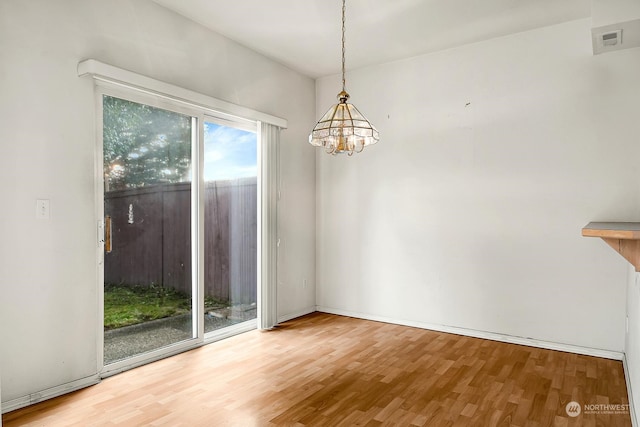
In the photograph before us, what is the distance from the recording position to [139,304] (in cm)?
330

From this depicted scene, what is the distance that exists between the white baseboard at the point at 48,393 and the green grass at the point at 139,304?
39 centimetres

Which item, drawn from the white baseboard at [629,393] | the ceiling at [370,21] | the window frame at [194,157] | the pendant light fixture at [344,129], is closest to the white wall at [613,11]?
the ceiling at [370,21]

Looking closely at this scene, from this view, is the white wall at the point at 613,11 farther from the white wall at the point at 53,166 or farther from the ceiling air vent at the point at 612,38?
the white wall at the point at 53,166

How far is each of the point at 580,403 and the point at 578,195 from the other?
1.76m

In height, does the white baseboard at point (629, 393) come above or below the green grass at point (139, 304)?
below

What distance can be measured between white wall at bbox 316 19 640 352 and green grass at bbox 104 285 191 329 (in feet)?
6.62

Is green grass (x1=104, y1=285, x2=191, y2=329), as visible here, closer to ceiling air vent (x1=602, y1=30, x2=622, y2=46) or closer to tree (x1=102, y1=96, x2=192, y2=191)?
tree (x1=102, y1=96, x2=192, y2=191)

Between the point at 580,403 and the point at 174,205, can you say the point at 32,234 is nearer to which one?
the point at 174,205

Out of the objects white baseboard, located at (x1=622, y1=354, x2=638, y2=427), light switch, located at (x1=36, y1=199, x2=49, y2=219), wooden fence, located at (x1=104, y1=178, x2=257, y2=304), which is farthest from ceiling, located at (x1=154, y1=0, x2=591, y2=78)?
white baseboard, located at (x1=622, y1=354, x2=638, y2=427)

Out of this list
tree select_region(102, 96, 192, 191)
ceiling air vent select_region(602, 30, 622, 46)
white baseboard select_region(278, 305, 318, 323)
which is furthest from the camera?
white baseboard select_region(278, 305, 318, 323)

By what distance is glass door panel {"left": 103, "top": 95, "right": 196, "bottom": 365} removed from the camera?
10.1 feet

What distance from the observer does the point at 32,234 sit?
2.60m

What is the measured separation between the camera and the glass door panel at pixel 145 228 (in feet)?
10.1

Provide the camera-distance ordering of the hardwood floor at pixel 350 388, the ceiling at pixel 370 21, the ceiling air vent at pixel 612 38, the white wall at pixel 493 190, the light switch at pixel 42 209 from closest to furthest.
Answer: the hardwood floor at pixel 350 388 → the light switch at pixel 42 209 → the ceiling air vent at pixel 612 38 → the ceiling at pixel 370 21 → the white wall at pixel 493 190
